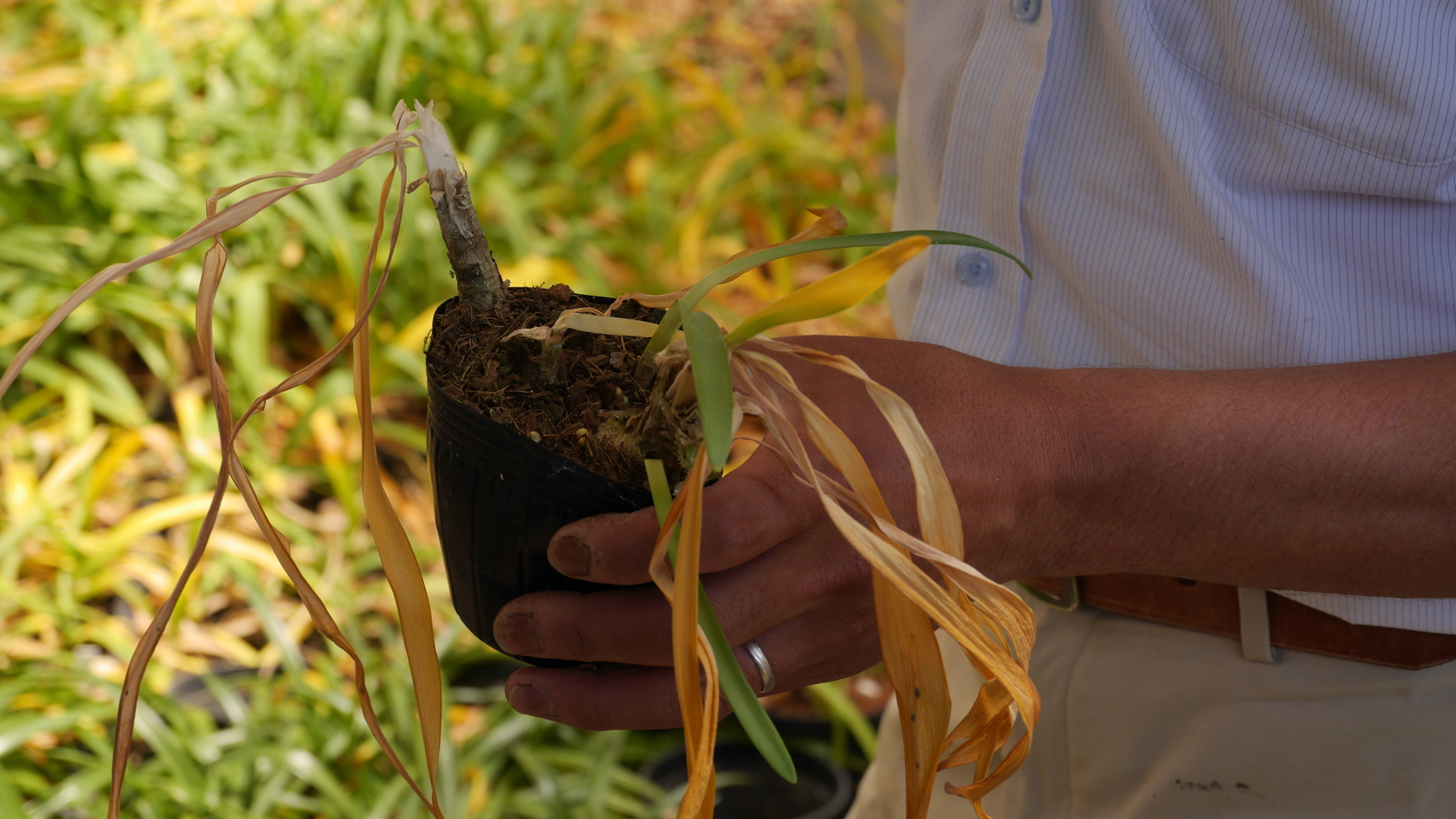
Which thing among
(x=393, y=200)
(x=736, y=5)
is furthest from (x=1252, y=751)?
(x=736, y=5)

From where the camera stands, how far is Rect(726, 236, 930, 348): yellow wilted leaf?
0.42 meters

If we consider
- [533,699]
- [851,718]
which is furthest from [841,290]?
[851,718]

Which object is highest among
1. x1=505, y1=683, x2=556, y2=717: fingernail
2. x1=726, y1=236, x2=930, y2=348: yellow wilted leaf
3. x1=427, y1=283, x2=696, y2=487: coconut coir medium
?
x1=726, y1=236, x2=930, y2=348: yellow wilted leaf

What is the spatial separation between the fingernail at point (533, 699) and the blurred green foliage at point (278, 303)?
85cm

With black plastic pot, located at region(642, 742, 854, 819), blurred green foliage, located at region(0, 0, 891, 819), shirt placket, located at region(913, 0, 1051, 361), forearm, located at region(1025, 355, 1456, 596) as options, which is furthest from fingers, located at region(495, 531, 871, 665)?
black plastic pot, located at region(642, 742, 854, 819)

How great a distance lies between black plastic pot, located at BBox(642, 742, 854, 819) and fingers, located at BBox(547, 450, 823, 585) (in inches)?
43.4

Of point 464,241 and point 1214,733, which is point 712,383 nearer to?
point 464,241

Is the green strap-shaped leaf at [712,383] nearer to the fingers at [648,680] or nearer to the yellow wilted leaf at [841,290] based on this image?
the yellow wilted leaf at [841,290]

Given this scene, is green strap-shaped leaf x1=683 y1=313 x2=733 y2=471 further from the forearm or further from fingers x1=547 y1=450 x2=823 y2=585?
the forearm

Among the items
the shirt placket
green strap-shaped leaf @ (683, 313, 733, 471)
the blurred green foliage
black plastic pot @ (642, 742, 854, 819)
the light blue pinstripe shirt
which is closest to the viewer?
green strap-shaped leaf @ (683, 313, 733, 471)

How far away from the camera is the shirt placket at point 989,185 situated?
717 millimetres

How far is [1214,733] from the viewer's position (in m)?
0.74

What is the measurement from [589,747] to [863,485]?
118 cm

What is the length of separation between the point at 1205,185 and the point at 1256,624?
30 centimetres
